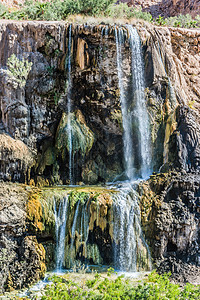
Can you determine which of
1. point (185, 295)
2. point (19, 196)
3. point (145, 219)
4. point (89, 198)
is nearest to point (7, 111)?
point (19, 196)

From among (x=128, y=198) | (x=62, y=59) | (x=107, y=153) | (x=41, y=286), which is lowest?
(x=41, y=286)

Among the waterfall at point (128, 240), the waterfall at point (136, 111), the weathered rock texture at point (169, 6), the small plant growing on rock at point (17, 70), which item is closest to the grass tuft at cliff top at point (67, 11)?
the waterfall at point (136, 111)

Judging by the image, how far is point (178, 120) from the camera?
1186 centimetres

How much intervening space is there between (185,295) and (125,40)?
344 inches

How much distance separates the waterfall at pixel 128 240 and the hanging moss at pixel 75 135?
10.5 ft

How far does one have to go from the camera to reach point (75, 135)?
12.5 meters

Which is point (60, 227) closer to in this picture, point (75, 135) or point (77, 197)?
point (77, 197)

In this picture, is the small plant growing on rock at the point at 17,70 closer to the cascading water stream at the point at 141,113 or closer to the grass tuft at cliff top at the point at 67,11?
the grass tuft at cliff top at the point at 67,11

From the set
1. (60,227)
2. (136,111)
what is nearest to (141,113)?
(136,111)

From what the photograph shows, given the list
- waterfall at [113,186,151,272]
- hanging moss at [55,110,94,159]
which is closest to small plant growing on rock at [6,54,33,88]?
hanging moss at [55,110,94,159]

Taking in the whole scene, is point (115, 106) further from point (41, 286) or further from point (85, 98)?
point (41, 286)

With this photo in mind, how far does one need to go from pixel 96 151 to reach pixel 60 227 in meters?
4.05

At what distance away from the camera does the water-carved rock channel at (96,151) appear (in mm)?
9641

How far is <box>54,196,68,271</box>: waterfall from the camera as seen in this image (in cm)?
962
